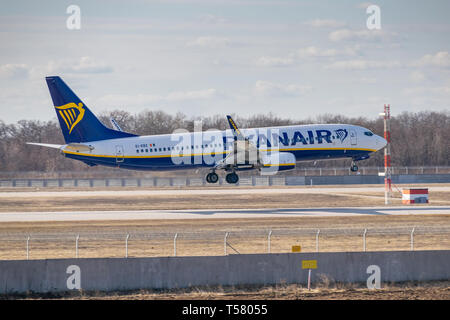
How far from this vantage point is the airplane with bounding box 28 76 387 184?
6178 cm

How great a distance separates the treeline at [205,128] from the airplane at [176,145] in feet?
181

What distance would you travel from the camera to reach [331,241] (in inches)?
1496

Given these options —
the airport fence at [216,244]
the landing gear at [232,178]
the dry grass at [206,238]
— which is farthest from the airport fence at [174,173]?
the airport fence at [216,244]

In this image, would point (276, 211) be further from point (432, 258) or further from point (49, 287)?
point (49, 287)

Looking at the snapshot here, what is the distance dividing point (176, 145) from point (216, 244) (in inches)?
1066

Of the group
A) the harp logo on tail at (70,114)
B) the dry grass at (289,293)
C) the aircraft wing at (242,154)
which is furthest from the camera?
the harp logo on tail at (70,114)

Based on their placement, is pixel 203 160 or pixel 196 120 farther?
pixel 196 120

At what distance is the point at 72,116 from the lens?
203 feet

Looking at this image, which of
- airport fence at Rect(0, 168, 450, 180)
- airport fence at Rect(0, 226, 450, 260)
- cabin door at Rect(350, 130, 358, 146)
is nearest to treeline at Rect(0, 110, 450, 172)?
airport fence at Rect(0, 168, 450, 180)

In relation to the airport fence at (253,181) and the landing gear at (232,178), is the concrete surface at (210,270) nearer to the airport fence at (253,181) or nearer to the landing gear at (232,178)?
the landing gear at (232,178)

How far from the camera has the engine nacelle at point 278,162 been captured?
2345 inches

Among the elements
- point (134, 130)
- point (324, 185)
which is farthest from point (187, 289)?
point (134, 130)

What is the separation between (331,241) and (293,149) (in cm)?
2614

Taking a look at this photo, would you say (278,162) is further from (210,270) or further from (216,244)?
(210,270)
